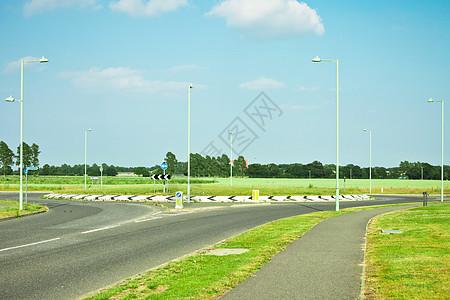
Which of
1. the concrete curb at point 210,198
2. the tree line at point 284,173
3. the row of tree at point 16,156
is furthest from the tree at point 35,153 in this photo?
the concrete curb at point 210,198

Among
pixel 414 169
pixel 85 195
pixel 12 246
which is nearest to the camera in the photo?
pixel 12 246

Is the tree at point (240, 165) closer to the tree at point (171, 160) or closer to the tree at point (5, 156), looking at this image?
the tree at point (171, 160)

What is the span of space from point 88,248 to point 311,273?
22.5 ft

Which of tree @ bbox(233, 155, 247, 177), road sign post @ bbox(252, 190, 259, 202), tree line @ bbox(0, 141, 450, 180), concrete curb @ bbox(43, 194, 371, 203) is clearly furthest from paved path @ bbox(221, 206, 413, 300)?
tree @ bbox(233, 155, 247, 177)

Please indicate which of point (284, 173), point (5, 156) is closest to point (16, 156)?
point (5, 156)

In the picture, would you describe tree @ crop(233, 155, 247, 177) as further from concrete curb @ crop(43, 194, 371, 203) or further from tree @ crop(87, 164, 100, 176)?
concrete curb @ crop(43, 194, 371, 203)

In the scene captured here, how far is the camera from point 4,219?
20797 millimetres

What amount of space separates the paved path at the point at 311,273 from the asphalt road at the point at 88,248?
2.76 metres

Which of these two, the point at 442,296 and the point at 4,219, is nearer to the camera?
the point at 442,296

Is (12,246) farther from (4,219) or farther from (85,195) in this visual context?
(85,195)

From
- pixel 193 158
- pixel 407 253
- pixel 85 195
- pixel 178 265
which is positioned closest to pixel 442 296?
pixel 407 253

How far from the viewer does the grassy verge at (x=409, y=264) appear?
6.70 metres

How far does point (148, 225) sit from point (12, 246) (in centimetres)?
653

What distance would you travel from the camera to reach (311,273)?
8188 mm
